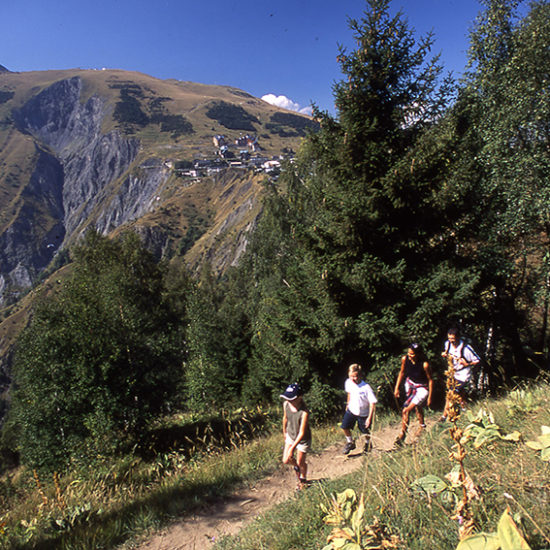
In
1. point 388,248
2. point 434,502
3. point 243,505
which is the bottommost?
point 243,505

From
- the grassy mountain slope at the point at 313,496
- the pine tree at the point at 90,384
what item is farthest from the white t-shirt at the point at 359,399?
the pine tree at the point at 90,384

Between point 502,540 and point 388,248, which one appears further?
point 388,248

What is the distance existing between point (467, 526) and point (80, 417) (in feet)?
41.1

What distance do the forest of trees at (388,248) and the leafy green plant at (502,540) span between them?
19.8 feet

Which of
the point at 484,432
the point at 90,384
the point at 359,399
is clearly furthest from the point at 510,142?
the point at 90,384

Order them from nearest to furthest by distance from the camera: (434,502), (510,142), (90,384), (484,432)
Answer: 1. (434,502)
2. (484,432)
3. (510,142)
4. (90,384)

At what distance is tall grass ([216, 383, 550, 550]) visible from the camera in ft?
7.33

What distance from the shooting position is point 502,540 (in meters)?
1.35

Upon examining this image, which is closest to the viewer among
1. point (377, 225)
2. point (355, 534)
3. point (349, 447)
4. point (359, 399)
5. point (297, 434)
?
point (355, 534)

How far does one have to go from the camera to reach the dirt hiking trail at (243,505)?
13.4 ft

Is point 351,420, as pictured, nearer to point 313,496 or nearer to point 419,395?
point 419,395

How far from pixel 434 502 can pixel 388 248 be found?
653 centimetres


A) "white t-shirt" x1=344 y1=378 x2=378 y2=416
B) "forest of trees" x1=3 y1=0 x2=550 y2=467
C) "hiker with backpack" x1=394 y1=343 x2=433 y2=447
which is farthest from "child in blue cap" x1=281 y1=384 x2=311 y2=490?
"forest of trees" x1=3 y1=0 x2=550 y2=467

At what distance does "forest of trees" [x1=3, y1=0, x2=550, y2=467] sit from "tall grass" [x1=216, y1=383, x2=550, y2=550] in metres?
3.85
